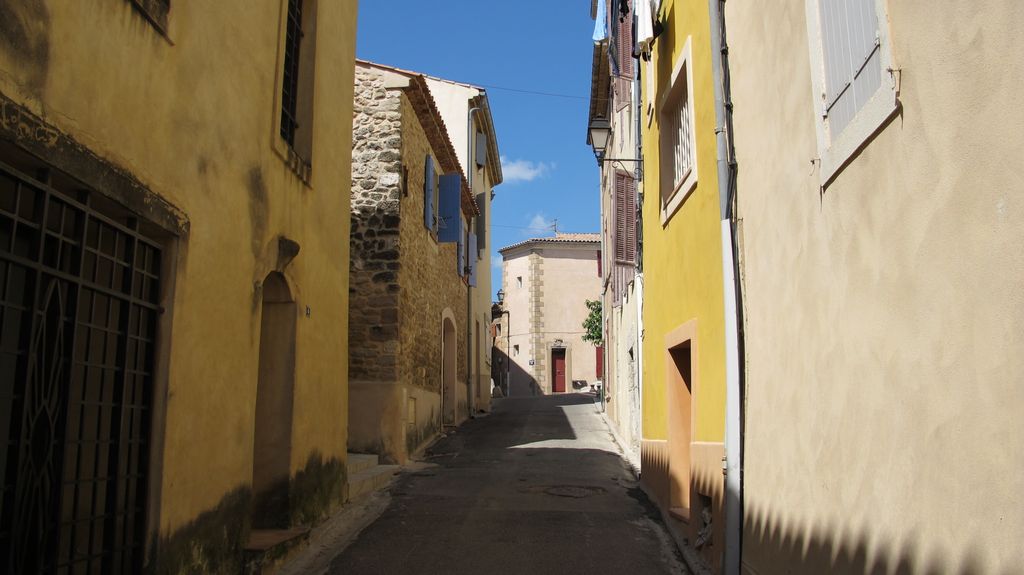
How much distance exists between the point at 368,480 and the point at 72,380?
6.34 meters

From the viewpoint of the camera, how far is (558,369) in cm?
4325

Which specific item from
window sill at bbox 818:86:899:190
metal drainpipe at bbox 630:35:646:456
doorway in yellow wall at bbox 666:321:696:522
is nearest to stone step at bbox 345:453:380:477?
metal drainpipe at bbox 630:35:646:456

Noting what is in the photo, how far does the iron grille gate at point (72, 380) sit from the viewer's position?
3814 mm

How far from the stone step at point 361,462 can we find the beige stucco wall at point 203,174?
7.94ft

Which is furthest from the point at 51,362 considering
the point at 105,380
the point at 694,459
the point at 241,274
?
the point at 694,459

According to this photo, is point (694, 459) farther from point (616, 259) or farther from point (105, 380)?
point (616, 259)

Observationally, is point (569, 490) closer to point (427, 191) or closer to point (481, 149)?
point (427, 191)

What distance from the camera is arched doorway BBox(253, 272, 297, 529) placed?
7.50 meters

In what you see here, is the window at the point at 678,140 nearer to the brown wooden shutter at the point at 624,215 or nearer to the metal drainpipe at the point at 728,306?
the metal drainpipe at the point at 728,306

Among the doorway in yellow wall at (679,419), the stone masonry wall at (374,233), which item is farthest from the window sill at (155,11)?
the stone masonry wall at (374,233)

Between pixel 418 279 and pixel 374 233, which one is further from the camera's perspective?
pixel 418 279

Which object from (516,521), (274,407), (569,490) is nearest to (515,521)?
(516,521)

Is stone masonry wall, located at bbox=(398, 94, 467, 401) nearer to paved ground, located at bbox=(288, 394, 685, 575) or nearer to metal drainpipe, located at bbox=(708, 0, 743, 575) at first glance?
paved ground, located at bbox=(288, 394, 685, 575)

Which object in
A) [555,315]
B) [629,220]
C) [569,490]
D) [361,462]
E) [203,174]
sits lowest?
[569,490]
